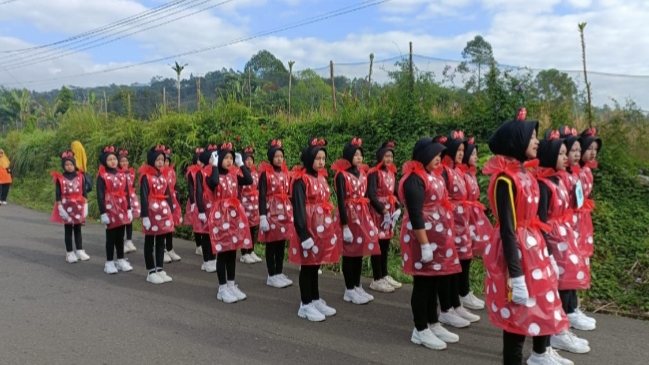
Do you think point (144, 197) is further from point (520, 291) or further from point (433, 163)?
point (520, 291)

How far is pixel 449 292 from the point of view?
18.0 ft

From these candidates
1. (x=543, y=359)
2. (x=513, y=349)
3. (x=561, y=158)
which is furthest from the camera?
(x=561, y=158)

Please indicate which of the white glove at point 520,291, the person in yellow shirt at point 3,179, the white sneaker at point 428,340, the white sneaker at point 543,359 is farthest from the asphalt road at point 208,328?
the person in yellow shirt at point 3,179

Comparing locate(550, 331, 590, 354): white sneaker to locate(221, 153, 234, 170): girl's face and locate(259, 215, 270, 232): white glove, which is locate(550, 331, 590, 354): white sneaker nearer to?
locate(259, 215, 270, 232): white glove

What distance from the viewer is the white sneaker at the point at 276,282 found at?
283 inches

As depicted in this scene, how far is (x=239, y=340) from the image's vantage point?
5164 millimetres

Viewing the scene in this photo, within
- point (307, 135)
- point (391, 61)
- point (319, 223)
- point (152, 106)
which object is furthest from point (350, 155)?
point (152, 106)

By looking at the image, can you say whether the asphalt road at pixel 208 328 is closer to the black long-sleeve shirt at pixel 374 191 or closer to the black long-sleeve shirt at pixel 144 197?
the black long-sleeve shirt at pixel 144 197

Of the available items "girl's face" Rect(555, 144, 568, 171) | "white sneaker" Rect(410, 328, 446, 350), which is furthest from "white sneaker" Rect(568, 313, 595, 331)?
"girl's face" Rect(555, 144, 568, 171)

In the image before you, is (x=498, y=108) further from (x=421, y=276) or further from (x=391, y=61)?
(x=421, y=276)

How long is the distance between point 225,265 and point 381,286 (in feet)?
6.88

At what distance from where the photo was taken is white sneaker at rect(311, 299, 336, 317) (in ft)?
19.3

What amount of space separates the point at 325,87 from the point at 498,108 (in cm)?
565

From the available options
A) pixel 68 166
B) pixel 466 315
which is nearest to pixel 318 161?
pixel 466 315
